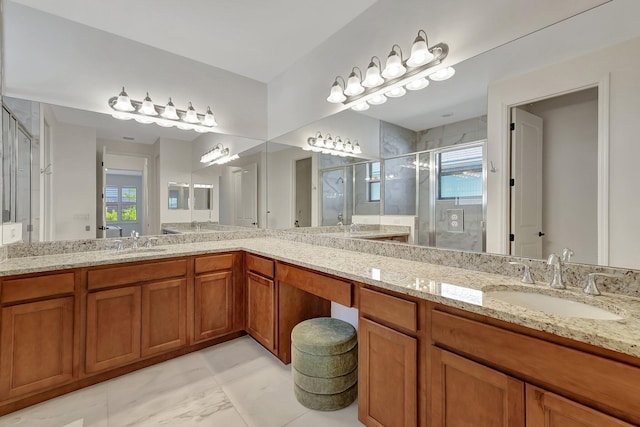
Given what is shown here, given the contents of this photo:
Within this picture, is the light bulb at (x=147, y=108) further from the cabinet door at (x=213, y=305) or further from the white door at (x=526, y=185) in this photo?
the white door at (x=526, y=185)

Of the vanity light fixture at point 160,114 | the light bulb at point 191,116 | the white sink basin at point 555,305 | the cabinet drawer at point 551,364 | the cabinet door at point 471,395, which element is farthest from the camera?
the light bulb at point 191,116

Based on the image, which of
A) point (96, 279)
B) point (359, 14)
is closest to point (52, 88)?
point (96, 279)

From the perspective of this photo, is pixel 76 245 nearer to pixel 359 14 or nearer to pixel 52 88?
pixel 52 88

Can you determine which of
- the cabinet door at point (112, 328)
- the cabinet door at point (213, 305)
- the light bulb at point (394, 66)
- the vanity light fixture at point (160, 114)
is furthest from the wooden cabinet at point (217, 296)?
the light bulb at point (394, 66)

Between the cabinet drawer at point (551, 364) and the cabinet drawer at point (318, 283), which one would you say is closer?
the cabinet drawer at point (551, 364)

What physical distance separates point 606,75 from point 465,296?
1106 millimetres

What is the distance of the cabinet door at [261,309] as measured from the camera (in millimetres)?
2252

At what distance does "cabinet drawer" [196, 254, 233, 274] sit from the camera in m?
2.39

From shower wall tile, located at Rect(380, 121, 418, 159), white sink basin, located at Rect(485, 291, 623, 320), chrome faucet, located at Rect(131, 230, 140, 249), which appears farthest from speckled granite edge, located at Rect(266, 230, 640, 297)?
chrome faucet, located at Rect(131, 230, 140, 249)

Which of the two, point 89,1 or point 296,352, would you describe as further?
point 89,1

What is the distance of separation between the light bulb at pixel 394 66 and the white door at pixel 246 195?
6.57 feet

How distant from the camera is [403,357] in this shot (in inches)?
51.4

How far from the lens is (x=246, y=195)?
339 centimetres

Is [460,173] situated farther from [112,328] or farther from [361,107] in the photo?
[112,328]
